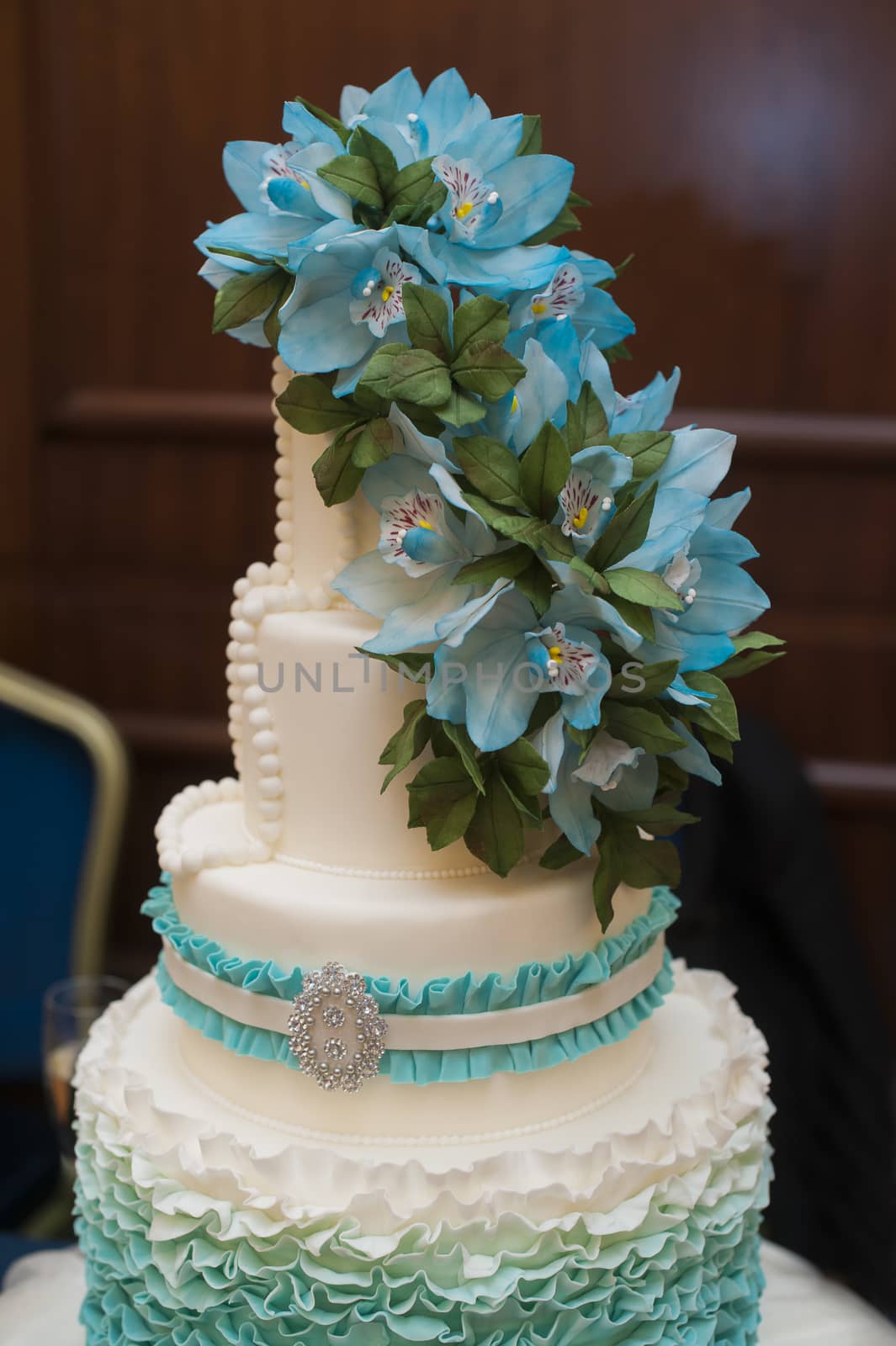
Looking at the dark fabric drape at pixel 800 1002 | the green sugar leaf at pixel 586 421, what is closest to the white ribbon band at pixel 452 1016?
the green sugar leaf at pixel 586 421

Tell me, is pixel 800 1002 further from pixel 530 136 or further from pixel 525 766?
pixel 530 136

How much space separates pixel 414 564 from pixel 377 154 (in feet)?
1.00

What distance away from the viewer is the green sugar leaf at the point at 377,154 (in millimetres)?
903

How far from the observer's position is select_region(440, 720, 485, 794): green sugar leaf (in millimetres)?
869

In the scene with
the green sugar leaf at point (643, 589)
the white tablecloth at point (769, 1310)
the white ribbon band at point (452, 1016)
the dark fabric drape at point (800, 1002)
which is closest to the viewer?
the green sugar leaf at point (643, 589)

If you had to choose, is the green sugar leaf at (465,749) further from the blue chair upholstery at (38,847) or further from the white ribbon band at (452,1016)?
the blue chair upholstery at (38,847)

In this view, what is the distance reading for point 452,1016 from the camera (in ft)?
3.07

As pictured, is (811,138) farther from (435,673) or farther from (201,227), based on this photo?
(435,673)

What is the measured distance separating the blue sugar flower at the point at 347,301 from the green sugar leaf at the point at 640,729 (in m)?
0.32

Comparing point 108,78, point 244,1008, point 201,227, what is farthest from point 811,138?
point 244,1008

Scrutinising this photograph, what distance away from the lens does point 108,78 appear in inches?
90.0

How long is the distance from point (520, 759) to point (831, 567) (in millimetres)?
1472

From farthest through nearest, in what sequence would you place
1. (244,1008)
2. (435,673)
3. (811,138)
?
(811,138)
(244,1008)
(435,673)

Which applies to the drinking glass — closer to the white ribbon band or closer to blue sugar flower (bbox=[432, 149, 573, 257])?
the white ribbon band
